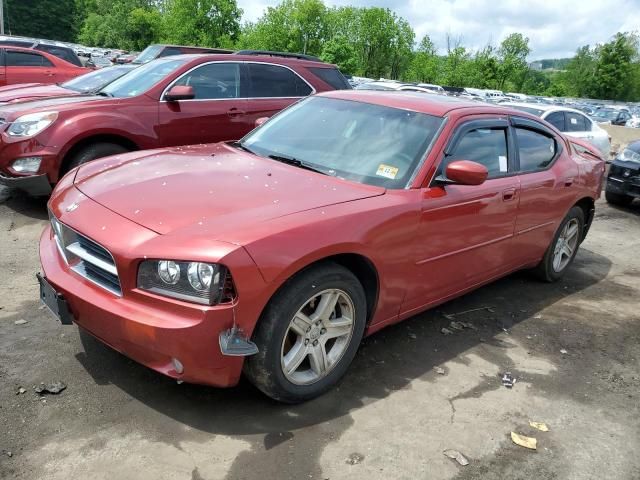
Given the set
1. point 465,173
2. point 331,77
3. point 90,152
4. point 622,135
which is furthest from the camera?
point 622,135

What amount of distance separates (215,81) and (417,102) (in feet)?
12.1

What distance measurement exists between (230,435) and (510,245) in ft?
8.98

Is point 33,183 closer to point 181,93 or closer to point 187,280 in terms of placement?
point 181,93

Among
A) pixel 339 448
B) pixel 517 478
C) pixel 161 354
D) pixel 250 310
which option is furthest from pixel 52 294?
pixel 517 478

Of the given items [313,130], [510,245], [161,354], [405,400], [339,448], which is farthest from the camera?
[510,245]

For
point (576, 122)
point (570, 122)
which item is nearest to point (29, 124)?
point (570, 122)

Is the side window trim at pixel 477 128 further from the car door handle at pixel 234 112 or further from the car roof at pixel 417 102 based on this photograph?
the car door handle at pixel 234 112

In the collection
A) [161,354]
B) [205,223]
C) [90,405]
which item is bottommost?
[90,405]

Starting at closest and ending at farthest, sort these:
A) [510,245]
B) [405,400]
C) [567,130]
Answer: [405,400] < [510,245] < [567,130]

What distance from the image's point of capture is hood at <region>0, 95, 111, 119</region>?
5898mm

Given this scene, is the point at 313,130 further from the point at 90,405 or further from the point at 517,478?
the point at 517,478

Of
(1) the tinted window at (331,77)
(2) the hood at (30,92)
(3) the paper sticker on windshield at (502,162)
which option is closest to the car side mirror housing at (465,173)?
(3) the paper sticker on windshield at (502,162)

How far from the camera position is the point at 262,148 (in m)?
4.05

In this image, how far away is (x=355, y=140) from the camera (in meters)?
3.80
